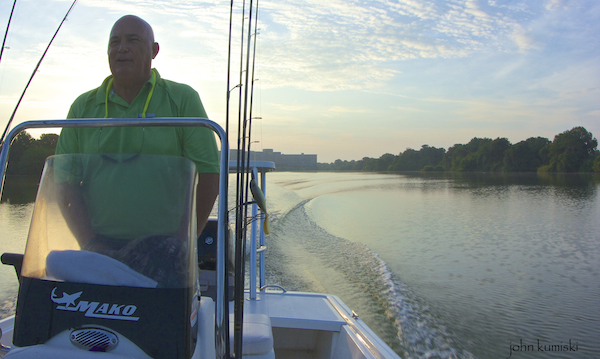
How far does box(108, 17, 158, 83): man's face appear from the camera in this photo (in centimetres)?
148

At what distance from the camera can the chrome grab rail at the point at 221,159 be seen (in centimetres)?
101

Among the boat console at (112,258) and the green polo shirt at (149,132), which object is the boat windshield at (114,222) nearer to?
the boat console at (112,258)

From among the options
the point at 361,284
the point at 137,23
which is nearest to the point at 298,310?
the point at 137,23

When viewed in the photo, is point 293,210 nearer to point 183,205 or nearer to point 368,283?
point 368,283

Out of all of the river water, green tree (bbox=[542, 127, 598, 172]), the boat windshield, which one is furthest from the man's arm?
green tree (bbox=[542, 127, 598, 172])

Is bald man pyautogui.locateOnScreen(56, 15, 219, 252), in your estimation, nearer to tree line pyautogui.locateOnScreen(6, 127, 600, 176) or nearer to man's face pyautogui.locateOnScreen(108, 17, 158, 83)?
man's face pyautogui.locateOnScreen(108, 17, 158, 83)

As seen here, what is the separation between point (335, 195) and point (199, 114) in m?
19.4

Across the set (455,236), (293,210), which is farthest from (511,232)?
(293,210)

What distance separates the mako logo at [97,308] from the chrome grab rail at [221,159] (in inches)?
8.3

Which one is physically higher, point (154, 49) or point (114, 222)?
point (154, 49)

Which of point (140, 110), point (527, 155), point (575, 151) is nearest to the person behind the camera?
point (140, 110)

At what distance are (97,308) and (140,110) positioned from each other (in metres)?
0.80

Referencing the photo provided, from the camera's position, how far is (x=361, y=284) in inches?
244

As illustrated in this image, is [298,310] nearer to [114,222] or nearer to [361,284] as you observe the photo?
[114,222]
